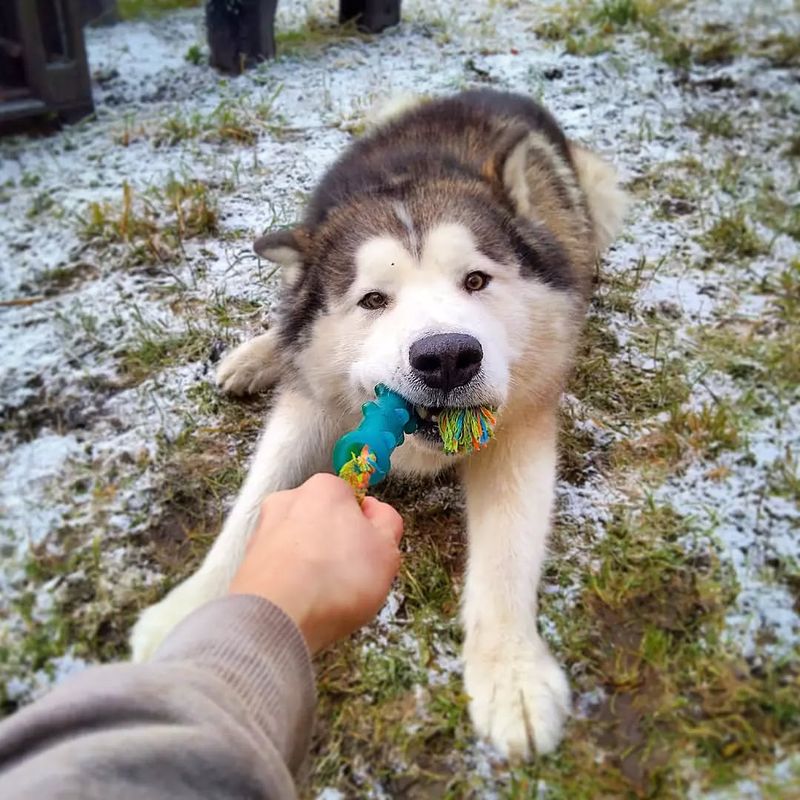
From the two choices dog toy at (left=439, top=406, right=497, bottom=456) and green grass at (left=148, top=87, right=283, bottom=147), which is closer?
dog toy at (left=439, top=406, right=497, bottom=456)

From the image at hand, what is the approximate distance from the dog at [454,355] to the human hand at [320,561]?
22.3 inches

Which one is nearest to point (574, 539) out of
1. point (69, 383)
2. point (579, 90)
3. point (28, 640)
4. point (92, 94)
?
point (28, 640)

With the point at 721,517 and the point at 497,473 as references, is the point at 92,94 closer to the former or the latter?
the point at 497,473

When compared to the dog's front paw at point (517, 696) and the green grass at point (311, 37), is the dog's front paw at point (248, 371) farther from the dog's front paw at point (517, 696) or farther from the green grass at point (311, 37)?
the green grass at point (311, 37)

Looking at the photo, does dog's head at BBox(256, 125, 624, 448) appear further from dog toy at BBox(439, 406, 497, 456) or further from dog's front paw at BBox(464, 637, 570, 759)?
dog's front paw at BBox(464, 637, 570, 759)

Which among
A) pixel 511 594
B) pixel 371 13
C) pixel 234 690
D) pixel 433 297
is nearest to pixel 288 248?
pixel 433 297

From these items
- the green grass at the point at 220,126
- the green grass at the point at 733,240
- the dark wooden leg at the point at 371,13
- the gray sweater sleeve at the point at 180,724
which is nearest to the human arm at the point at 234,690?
the gray sweater sleeve at the point at 180,724

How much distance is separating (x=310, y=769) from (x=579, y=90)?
14.4 ft

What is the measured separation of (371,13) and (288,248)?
3869 mm

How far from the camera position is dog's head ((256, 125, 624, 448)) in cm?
198

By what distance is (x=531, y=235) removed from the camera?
246 cm

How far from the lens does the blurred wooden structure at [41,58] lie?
167 inches

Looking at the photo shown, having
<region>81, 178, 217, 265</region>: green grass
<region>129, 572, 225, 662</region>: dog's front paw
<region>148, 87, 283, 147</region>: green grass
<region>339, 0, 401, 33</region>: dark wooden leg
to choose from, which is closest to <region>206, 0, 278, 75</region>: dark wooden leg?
<region>148, 87, 283, 147</region>: green grass

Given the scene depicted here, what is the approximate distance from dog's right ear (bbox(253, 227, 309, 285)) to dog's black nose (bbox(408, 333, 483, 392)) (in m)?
0.78
